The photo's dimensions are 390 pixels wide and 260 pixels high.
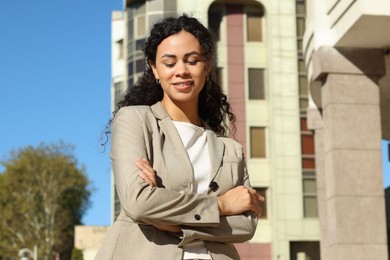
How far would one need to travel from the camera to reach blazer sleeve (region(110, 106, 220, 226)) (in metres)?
2.78

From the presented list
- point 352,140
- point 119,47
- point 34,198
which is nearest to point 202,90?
point 352,140

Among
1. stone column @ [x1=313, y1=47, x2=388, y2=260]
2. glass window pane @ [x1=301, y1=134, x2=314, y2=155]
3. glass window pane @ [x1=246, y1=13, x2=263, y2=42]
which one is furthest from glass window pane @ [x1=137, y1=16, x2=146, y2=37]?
stone column @ [x1=313, y1=47, x2=388, y2=260]

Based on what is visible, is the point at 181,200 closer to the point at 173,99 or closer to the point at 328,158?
the point at 173,99

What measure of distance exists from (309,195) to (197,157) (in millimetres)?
36135

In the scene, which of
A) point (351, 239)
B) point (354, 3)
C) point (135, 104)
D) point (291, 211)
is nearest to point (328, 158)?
point (351, 239)

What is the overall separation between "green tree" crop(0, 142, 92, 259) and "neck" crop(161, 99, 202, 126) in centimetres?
5830

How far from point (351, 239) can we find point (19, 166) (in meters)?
50.8

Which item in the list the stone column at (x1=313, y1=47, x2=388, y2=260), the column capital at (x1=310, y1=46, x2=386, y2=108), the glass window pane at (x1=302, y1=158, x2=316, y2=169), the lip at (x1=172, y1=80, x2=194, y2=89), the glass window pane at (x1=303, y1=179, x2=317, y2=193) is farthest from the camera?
the glass window pane at (x1=302, y1=158, x2=316, y2=169)

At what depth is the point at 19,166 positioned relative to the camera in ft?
204

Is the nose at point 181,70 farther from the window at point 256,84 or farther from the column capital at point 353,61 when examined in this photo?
the window at point 256,84

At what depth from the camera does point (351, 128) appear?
1450cm

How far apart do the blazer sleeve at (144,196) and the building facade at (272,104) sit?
1383 inches

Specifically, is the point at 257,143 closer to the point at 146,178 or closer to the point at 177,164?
the point at 177,164

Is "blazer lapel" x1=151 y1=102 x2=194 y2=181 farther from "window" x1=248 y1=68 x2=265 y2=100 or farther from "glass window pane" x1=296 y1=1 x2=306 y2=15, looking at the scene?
"glass window pane" x1=296 y1=1 x2=306 y2=15
